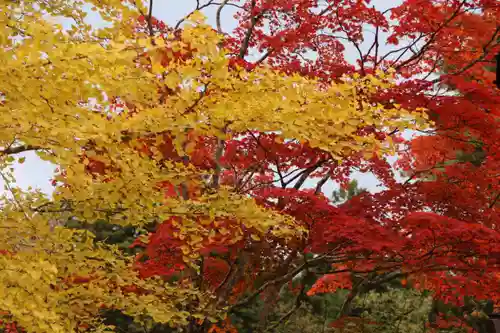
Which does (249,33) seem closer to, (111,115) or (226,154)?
(226,154)

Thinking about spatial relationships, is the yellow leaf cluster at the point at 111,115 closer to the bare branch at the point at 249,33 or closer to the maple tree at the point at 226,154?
the maple tree at the point at 226,154

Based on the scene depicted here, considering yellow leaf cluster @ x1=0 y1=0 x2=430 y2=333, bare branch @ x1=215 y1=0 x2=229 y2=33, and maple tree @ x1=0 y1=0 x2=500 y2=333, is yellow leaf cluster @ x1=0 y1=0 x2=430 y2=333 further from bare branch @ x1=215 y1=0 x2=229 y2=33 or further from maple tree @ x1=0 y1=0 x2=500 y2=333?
bare branch @ x1=215 y1=0 x2=229 y2=33

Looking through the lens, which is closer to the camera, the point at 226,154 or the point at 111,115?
the point at 111,115

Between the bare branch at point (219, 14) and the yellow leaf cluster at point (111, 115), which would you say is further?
the bare branch at point (219, 14)

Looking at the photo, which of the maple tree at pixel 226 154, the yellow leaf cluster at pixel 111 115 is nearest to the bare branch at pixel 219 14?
the maple tree at pixel 226 154

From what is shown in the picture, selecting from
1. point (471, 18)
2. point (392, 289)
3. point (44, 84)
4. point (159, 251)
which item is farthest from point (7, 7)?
point (392, 289)

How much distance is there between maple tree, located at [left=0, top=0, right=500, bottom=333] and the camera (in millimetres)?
3994

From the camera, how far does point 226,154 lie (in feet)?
29.4

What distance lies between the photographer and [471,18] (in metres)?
8.66

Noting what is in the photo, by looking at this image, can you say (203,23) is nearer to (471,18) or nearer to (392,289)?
(471,18)

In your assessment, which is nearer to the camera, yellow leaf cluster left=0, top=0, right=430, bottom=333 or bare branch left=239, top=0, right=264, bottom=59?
yellow leaf cluster left=0, top=0, right=430, bottom=333

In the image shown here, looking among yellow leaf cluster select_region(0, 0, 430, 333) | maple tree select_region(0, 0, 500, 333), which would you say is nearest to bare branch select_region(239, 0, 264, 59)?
maple tree select_region(0, 0, 500, 333)

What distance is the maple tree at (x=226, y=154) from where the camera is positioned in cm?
399

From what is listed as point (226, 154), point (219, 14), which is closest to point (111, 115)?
point (226, 154)
